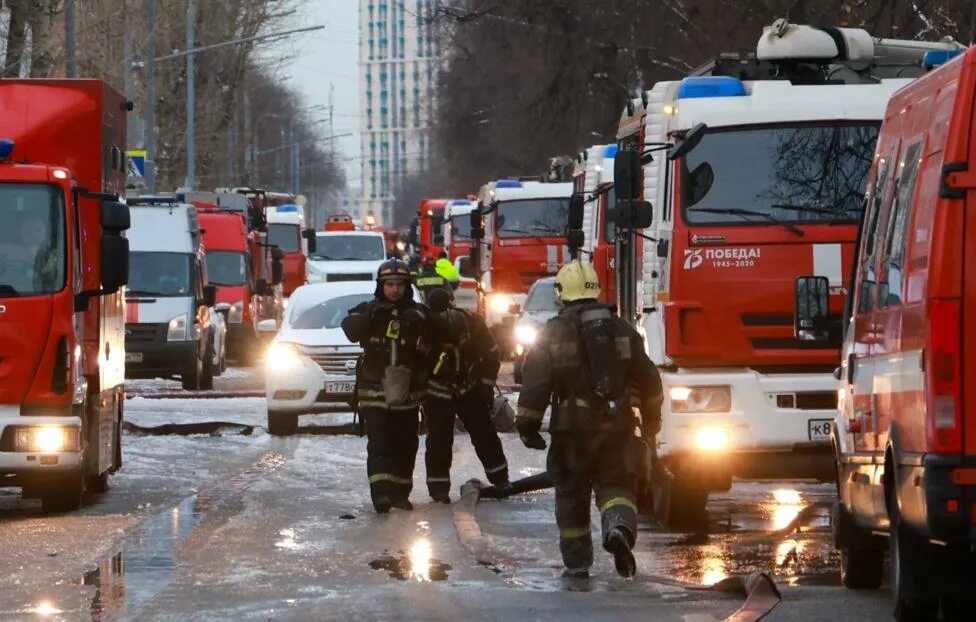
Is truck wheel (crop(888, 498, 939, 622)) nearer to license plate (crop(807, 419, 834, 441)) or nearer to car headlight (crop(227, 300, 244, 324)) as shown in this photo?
license plate (crop(807, 419, 834, 441))

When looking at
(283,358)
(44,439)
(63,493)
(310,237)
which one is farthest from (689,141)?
(310,237)

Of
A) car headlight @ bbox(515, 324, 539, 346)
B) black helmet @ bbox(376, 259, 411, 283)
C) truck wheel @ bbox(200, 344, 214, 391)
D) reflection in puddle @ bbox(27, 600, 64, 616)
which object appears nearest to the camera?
reflection in puddle @ bbox(27, 600, 64, 616)

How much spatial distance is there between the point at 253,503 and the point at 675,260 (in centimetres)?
361

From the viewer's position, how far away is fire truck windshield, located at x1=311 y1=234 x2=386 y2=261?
59312 mm

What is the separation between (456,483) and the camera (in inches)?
705

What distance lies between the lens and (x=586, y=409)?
39.1 ft

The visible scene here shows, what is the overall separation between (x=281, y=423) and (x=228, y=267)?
1812 cm

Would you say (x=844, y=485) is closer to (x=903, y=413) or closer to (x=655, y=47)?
(x=903, y=413)

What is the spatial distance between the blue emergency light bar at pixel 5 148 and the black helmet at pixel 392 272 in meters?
2.52

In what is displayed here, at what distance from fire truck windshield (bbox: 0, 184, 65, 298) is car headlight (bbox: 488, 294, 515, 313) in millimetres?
23241

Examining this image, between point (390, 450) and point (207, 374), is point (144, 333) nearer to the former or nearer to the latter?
point (207, 374)

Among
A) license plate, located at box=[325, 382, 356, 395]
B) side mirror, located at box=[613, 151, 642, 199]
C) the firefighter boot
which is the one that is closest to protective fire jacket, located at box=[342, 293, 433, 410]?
side mirror, located at box=[613, 151, 642, 199]

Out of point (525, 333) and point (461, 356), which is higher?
point (461, 356)

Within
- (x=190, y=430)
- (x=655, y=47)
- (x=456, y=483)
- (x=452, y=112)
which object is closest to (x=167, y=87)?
(x=452, y=112)
